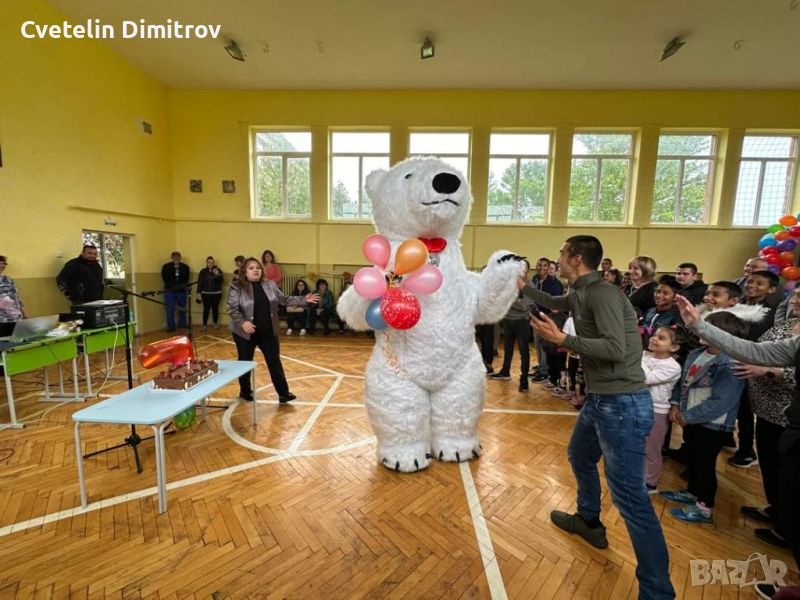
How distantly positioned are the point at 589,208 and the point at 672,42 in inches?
130

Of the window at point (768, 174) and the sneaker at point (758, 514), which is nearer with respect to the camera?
the sneaker at point (758, 514)

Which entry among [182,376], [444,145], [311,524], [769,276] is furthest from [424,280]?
[444,145]

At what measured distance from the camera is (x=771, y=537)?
2.17 m

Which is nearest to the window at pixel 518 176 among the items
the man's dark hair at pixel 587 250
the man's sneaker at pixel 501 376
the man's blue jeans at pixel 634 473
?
the man's sneaker at pixel 501 376

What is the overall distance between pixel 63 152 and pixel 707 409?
9.01 m

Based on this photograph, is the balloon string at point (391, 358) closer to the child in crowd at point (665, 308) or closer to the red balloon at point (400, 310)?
the red balloon at point (400, 310)

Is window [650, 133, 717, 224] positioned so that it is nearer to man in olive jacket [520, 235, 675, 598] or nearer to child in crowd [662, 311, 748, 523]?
child in crowd [662, 311, 748, 523]

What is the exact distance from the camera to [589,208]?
891cm

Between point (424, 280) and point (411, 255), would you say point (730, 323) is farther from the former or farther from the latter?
point (411, 255)

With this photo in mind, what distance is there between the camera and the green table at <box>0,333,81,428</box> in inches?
132

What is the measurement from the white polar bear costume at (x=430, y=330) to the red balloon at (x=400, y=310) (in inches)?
10.4

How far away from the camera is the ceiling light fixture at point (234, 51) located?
6.85 m

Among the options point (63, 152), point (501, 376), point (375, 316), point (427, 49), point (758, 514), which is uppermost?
point (427, 49)

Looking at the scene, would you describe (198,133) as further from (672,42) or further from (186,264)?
(672,42)
